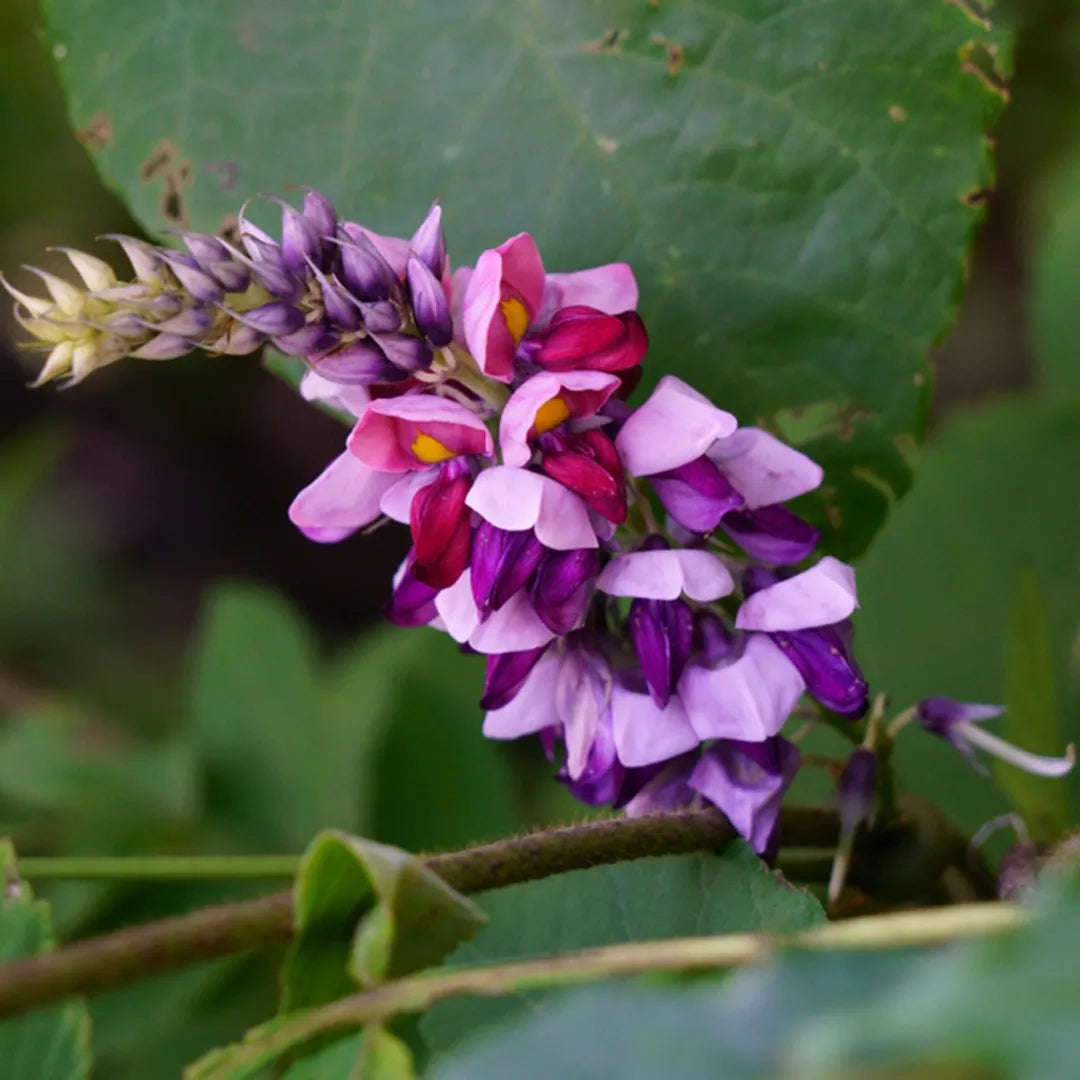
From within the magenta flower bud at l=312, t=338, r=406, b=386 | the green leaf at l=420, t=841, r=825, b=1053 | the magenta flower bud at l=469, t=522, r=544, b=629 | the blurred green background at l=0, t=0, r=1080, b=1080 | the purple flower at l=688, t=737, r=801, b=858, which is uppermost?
the magenta flower bud at l=312, t=338, r=406, b=386

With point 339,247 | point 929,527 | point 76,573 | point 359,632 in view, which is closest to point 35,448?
point 76,573

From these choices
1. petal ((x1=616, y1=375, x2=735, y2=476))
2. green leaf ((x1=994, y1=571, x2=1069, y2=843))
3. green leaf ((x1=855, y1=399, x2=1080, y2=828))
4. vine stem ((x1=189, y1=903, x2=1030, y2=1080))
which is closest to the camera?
vine stem ((x1=189, y1=903, x2=1030, y2=1080))

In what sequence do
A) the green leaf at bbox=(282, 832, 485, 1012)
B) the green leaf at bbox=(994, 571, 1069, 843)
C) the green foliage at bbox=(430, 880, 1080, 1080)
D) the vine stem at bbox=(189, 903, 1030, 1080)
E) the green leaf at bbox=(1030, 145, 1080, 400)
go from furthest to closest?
the green leaf at bbox=(1030, 145, 1080, 400), the green leaf at bbox=(994, 571, 1069, 843), the green leaf at bbox=(282, 832, 485, 1012), the vine stem at bbox=(189, 903, 1030, 1080), the green foliage at bbox=(430, 880, 1080, 1080)

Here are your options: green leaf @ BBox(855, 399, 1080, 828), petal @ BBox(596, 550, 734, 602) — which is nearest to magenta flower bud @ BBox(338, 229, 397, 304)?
petal @ BBox(596, 550, 734, 602)

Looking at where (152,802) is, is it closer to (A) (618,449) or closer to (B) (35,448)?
(B) (35,448)

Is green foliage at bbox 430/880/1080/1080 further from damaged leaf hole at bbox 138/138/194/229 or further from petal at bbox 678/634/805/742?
damaged leaf hole at bbox 138/138/194/229

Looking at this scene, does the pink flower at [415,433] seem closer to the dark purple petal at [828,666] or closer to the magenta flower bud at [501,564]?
the magenta flower bud at [501,564]

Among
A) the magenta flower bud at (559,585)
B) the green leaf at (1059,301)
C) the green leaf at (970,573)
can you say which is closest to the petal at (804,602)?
the magenta flower bud at (559,585)
